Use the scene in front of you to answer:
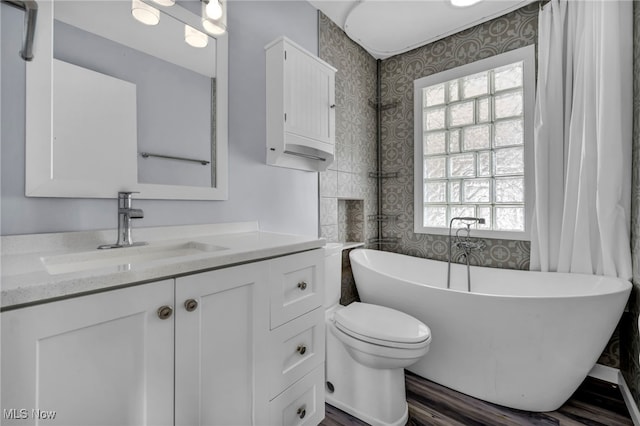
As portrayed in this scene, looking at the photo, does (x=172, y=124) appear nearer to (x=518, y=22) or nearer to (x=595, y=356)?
(x=595, y=356)

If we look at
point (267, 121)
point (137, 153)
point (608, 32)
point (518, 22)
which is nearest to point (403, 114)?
point (518, 22)

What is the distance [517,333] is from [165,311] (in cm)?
164

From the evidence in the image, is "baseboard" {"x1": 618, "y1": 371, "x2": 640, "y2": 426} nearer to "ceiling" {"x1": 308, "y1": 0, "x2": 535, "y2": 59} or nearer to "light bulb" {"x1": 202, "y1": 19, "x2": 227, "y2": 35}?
"ceiling" {"x1": 308, "y1": 0, "x2": 535, "y2": 59}

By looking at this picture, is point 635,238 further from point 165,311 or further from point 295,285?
point 165,311

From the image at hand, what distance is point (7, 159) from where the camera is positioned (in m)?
0.86

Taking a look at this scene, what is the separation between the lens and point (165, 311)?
2.36ft

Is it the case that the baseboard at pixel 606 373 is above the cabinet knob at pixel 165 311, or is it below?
below

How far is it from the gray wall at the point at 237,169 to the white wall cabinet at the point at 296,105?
79 millimetres

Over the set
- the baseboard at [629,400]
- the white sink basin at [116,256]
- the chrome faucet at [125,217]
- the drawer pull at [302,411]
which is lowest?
the baseboard at [629,400]

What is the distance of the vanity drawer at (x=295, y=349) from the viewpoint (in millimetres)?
1019

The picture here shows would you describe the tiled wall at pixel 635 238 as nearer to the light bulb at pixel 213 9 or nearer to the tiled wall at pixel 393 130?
the tiled wall at pixel 393 130

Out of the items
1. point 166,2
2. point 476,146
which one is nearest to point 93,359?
point 166,2

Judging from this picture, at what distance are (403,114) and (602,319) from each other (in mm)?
2021

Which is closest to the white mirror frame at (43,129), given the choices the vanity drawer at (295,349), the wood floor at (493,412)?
the vanity drawer at (295,349)
